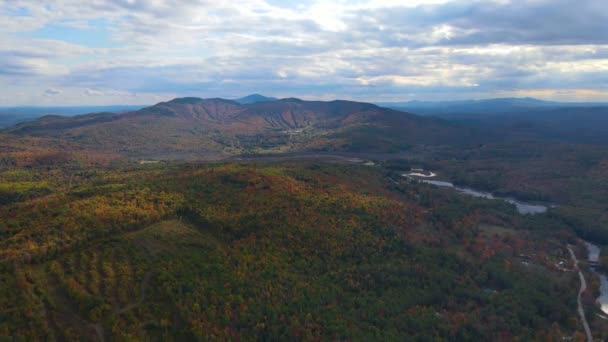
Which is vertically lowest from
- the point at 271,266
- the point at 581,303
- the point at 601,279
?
the point at 601,279

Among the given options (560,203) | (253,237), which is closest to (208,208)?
(253,237)

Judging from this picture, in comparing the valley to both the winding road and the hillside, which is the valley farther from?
the winding road

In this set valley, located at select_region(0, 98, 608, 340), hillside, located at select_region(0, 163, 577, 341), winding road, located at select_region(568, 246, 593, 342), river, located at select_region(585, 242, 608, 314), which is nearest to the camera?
hillside, located at select_region(0, 163, 577, 341)

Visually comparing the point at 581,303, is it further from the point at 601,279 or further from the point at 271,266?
the point at 271,266

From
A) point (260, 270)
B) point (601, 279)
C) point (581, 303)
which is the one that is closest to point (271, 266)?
point (260, 270)

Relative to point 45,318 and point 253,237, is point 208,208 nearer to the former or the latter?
point 253,237

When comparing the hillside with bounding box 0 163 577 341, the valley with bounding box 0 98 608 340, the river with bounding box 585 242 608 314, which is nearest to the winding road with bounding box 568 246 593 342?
the valley with bounding box 0 98 608 340

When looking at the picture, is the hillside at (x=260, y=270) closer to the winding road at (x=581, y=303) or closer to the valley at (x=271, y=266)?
the valley at (x=271, y=266)

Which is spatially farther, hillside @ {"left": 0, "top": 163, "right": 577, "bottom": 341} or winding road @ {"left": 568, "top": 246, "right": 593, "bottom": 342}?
winding road @ {"left": 568, "top": 246, "right": 593, "bottom": 342}

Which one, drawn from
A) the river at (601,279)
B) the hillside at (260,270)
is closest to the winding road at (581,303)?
the hillside at (260,270)
